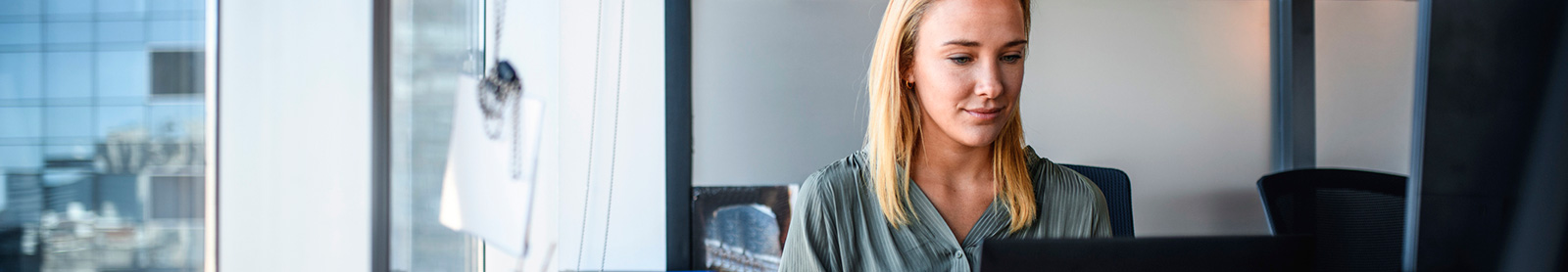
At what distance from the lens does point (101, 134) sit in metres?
0.94

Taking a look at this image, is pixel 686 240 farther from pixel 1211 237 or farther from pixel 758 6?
pixel 1211 237

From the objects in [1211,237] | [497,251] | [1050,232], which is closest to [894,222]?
[1050,232]

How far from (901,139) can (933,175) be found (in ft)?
0.18

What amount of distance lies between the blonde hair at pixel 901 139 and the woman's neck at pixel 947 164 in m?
A: 0.01

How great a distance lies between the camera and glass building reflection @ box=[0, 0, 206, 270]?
873 millimetres

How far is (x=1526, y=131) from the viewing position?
276 millimetres

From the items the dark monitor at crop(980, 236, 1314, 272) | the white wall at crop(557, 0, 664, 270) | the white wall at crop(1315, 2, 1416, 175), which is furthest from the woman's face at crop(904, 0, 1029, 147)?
the white wall at crop(1315, 2, 1416, 175)

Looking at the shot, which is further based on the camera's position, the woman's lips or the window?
the window

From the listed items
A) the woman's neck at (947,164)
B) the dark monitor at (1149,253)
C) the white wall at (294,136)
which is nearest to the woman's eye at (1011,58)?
the woman's neck at (947,164)

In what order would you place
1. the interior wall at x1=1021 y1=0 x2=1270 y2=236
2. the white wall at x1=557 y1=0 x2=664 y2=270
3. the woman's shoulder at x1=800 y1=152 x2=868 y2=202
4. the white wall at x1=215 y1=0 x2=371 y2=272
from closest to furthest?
the woman's shoulder at x1=800 y1=152 x2=868 y2=202 → the white wall at x1=215 y1=0 x2=371 y2=272 → the white wall at x1=557 y1=0 x2=664 y2=270 → the interior wall at x1=1021 y1=0 x2=1270 y2=236

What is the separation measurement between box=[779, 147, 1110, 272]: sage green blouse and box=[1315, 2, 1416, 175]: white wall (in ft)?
8.33

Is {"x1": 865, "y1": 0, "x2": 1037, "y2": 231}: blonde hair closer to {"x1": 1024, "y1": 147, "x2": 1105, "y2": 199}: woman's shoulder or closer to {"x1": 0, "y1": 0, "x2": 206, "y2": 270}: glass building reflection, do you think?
{"x1": 1024, "y1": 147, "x2": 1105, "y2": 199}: woman's shoulder

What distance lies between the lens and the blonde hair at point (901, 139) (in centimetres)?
82

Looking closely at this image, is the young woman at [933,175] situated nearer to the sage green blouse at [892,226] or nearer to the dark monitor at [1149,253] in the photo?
the sage green blouse at [892,226]
